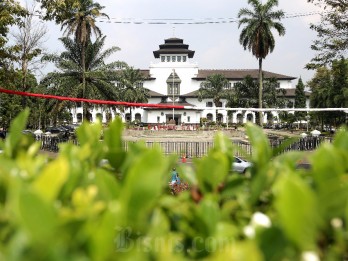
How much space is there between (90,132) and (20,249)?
28.3 inches

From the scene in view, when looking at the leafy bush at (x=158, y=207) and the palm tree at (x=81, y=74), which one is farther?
the palm tree at (x=81, y=74)

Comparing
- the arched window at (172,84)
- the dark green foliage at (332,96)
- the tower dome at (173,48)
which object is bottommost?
the dark green foliage at (332,96)

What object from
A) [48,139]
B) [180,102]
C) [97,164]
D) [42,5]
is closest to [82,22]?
[48,139]

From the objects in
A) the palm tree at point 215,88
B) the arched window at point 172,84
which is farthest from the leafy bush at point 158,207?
the arched window at point 172,84

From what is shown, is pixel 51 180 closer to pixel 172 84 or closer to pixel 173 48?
pixel 172 84

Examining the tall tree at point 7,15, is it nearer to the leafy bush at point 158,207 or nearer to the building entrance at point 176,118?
the leafy bush at point 158,207

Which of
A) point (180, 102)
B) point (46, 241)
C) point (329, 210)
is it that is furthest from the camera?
point (180, 102)

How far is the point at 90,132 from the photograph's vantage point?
128 centimetres

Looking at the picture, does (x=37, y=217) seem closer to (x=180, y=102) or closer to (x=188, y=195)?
(x=188, y=195)

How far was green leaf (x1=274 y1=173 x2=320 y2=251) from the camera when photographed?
0.65 m

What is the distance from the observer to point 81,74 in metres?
26.5

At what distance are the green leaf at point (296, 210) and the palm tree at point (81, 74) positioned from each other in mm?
25333

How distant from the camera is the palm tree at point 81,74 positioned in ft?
84.2

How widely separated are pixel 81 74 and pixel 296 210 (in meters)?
26.9
